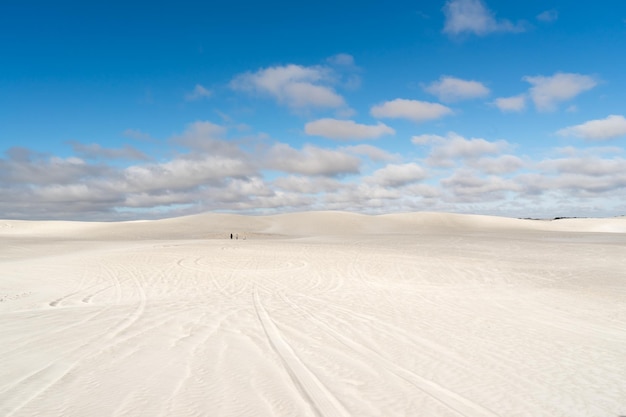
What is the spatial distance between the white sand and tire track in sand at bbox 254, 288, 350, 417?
3cm

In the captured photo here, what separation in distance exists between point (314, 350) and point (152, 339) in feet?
8.98

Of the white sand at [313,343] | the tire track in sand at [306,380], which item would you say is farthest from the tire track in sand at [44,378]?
the tire track in sand at [306,380]

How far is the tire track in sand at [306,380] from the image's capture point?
4.21 m

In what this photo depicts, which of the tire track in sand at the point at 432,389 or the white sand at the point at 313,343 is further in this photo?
the white sand at the point at 313,343

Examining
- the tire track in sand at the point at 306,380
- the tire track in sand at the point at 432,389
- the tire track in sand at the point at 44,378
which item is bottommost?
the tire track in sand at the point at 432,389

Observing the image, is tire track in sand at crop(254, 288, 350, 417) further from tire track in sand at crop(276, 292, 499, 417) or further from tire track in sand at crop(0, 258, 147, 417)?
tire track in sand at crop(0, 258, 147, 417)

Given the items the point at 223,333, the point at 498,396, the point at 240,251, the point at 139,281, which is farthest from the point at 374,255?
the point at 498,396

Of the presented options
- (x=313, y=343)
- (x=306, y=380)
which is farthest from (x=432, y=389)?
(x=313, y=343)

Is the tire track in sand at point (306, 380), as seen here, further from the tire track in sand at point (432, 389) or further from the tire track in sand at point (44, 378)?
the tire track in sand at point (44, 378)

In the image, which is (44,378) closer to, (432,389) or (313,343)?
(313,343)

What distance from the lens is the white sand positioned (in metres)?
4.43

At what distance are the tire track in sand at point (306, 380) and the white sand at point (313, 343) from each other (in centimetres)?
3

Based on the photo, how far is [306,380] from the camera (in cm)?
501

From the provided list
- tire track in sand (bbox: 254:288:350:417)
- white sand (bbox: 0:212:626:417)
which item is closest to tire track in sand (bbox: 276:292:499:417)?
white sand (bbox: 0:212:626:417)
